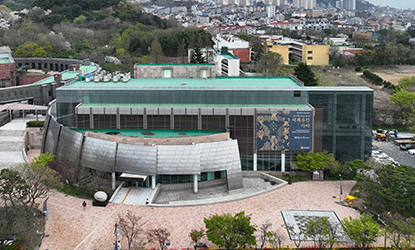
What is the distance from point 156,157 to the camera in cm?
4547

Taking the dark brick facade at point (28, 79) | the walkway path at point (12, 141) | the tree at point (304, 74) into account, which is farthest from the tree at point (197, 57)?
the walkway path at point (12, 141)

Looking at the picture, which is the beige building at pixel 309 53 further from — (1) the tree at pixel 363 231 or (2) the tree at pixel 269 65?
(1) the tree at pixel 363 231

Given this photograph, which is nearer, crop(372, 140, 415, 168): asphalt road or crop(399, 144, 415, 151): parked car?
crop(372, 140, 415, 168): asphalt road

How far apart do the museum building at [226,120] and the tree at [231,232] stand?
12.9 m

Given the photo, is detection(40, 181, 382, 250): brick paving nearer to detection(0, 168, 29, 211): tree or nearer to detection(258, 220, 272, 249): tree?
detection(258, 220, 272, 249): tree

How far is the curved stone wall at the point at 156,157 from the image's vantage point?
4547cm

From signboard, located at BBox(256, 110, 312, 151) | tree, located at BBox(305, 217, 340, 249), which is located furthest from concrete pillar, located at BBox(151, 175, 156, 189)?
tree, located at BBox(305, 217, 340, 249)

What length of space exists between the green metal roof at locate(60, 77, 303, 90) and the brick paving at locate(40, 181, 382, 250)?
15.9 meters

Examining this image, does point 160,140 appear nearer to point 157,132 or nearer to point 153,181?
point 153,181

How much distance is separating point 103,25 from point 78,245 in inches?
6263

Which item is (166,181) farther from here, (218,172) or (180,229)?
(180,229)

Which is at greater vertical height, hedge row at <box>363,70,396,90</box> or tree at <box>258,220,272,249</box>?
hedge row at <box>363,70,396,90</box>

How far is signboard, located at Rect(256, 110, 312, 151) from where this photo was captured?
2042 inches

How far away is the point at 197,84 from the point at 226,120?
32.2 feet
